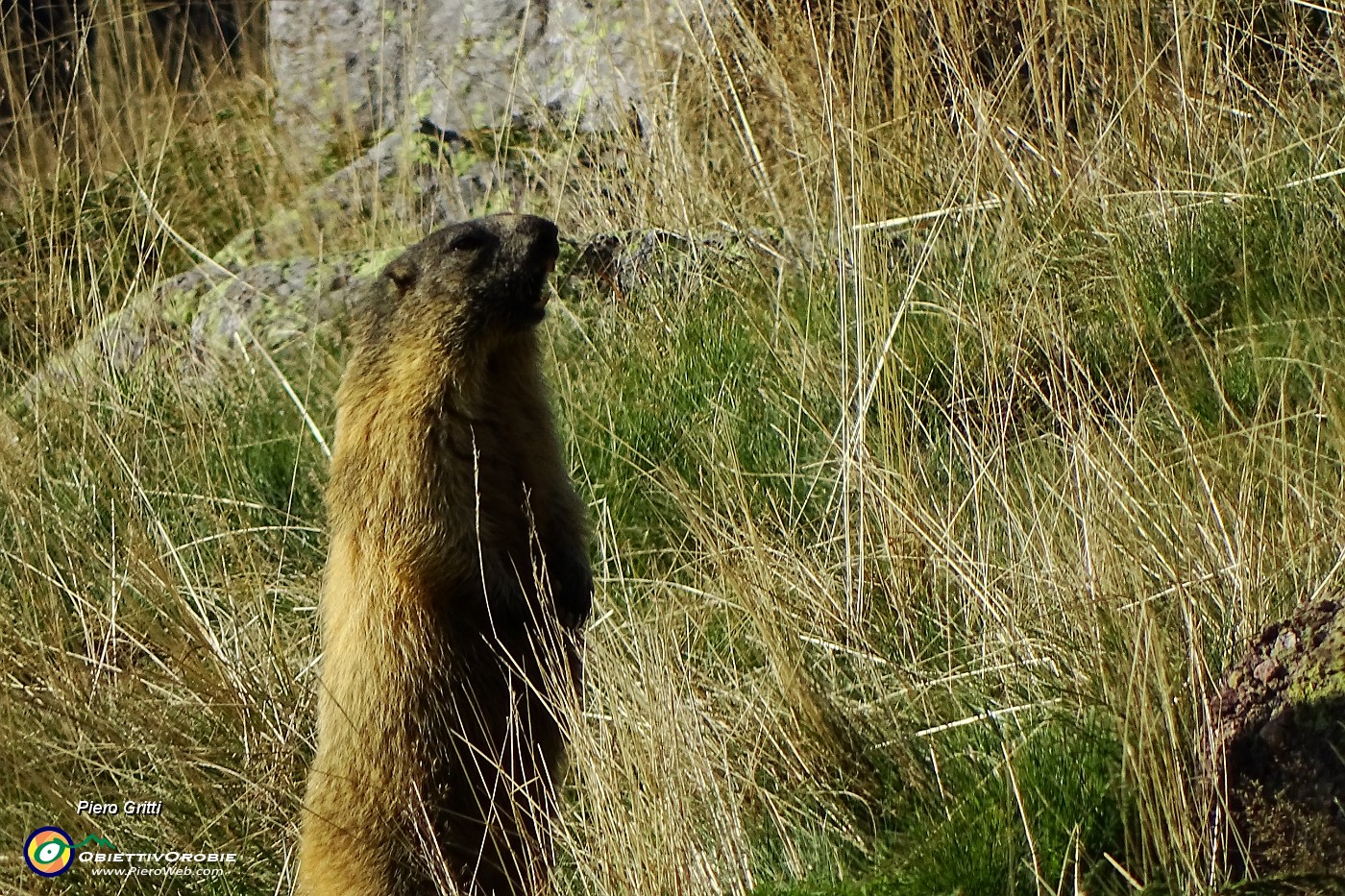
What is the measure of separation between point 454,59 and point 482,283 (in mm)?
5112

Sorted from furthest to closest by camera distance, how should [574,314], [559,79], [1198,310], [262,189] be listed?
[262,189], [559,79], [574,314], [1198,310]

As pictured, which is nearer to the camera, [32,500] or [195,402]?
[32,500]

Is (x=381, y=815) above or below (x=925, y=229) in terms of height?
below

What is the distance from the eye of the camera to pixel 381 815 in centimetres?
371

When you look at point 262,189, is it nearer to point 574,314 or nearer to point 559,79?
point 559,79

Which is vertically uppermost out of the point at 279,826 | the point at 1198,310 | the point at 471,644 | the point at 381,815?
the point at 1198,310

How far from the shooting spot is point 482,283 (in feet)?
13.4

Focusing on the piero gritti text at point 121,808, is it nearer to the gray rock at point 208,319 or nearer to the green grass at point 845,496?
the green grass at point 845,496

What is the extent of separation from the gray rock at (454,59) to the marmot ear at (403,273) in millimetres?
2744

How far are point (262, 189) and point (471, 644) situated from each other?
233 inches

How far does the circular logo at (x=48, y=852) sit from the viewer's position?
13.4 ft

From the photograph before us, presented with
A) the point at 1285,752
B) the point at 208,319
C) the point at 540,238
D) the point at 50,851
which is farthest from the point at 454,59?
the point at 1285,752

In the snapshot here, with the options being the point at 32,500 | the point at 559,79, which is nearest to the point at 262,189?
the point at 559,79

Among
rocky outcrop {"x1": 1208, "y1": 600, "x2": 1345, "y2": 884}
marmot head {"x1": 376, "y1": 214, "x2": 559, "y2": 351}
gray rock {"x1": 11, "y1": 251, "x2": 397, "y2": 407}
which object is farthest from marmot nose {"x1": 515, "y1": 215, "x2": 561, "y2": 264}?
gray rock {"x1": 11, "y1": 251, "x2": 397, "y2": 407}
